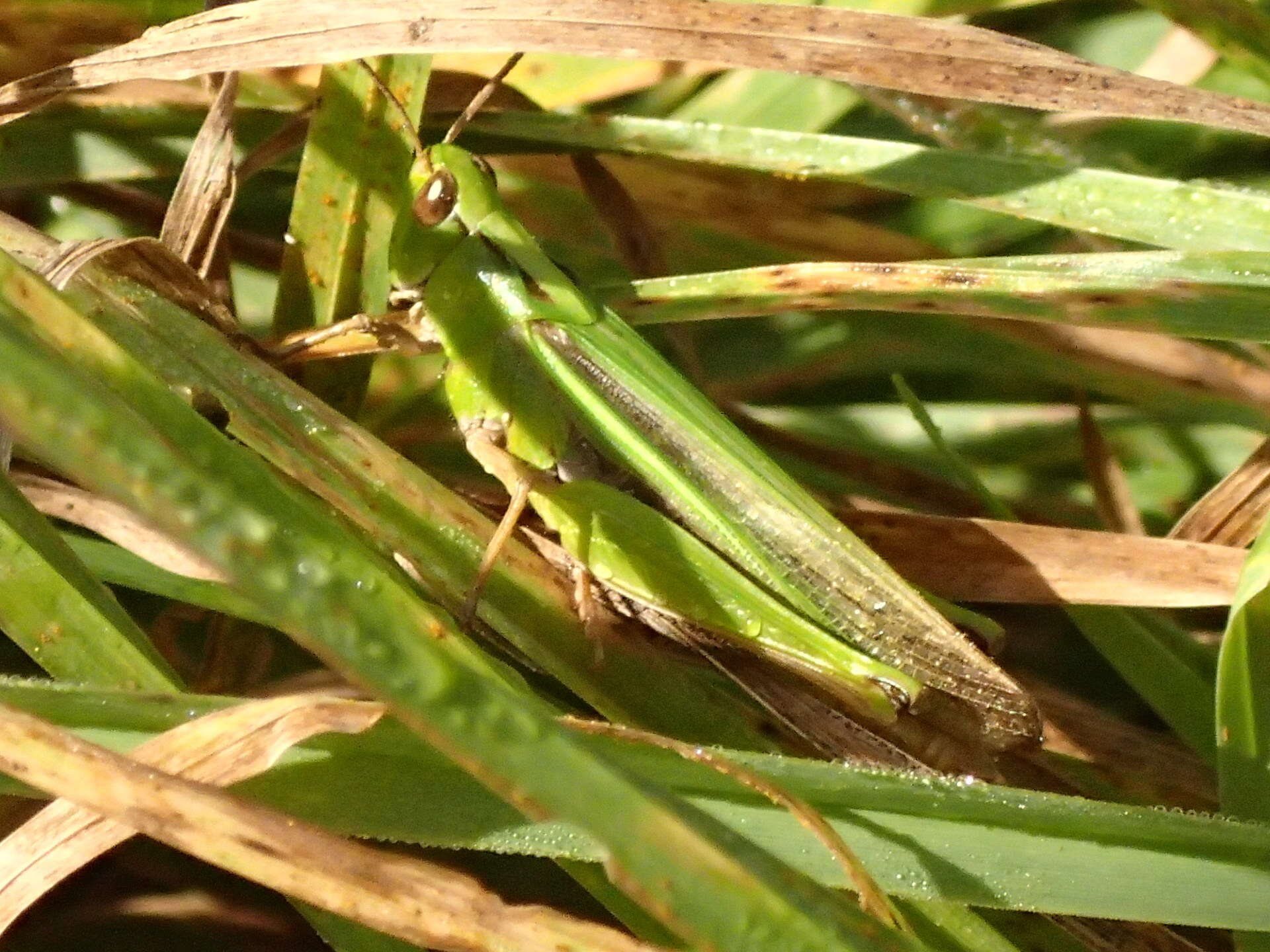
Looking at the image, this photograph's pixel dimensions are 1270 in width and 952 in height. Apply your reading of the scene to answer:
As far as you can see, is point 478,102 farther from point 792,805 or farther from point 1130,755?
point 1130,755

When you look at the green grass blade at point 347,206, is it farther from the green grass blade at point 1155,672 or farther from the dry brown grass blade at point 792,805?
the green grass blade at point 1155,672

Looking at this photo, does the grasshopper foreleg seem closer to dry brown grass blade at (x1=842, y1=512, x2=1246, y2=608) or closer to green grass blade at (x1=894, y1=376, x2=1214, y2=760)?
dry brown grass blade at (x1=842, y1=512, x2=1246, y2=608)

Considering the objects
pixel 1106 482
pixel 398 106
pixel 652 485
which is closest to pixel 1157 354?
pixel 1106 482

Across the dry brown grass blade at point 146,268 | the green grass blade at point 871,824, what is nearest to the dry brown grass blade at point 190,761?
the green grass blade at point 871,824

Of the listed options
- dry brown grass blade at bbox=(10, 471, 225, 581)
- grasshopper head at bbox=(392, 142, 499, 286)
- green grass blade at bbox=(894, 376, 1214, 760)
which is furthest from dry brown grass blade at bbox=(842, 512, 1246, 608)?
dry brown grass blade at bbox=(10, 471, 225, 581)

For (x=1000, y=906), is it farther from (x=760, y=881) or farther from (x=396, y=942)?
(x=396, y=942)

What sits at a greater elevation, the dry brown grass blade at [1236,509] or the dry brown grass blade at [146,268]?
the dry brown grass blade at [146,268]
